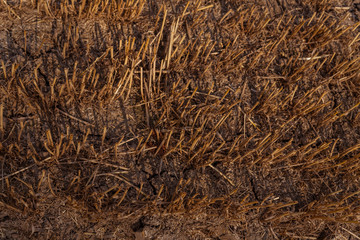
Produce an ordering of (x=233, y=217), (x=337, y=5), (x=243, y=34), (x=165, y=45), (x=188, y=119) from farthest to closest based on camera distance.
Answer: (x=337, y=5) < (x=243, y=34) < (x=165, y=45) < (x=188, y=119) < (x=233, y=217)

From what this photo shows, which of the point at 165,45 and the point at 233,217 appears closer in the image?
the point at 233,217

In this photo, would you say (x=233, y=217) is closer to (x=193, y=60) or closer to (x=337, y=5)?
(x=193, y=60)

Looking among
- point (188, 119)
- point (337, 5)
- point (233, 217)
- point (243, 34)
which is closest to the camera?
point (233, 217)

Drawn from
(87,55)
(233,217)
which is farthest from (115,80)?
(233,217)

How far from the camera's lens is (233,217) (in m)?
2.33

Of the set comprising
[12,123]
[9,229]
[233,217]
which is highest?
[12,123]

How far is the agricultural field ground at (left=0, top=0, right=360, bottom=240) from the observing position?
2.22 meters

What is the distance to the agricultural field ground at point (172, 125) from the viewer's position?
2223 millimetres

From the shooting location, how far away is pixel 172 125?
2.55 m

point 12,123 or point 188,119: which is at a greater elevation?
point 12,123

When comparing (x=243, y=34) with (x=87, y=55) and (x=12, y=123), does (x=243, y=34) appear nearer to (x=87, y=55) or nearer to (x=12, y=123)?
(x=87, y=55)

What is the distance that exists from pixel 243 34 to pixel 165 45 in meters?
0.74

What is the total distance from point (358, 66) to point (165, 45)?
169cm

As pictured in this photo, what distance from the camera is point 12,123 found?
2.36 meters
